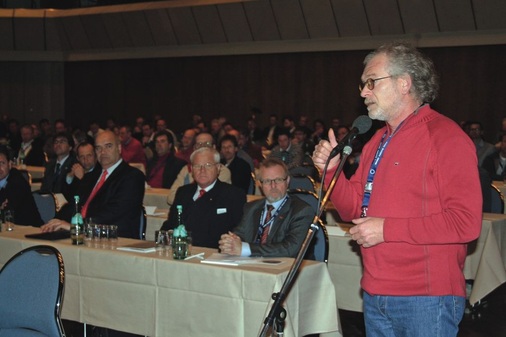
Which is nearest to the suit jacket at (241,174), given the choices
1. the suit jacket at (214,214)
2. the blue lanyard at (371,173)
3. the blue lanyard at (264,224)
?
the suit jacket at (214,214)

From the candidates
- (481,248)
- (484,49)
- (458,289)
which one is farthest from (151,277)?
(484,49)

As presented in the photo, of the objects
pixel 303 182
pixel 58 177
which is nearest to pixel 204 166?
pixel 303 182

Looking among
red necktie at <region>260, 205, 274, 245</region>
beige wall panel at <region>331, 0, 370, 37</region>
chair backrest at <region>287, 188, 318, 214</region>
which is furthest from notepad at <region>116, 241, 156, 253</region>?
beige wall panel at <region>331, 0, 370, 37</region>

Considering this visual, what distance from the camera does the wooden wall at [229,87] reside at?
13.7m

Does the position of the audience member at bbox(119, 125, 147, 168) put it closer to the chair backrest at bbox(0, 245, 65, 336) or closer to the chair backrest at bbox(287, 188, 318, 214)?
the chair backrest at bbox(287, 188, 318, 214)

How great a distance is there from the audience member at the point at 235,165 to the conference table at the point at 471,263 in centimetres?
297

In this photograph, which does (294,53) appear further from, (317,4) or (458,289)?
(458,289)

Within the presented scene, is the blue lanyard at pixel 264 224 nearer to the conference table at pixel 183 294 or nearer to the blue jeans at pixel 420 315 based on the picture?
the conference table at pixel 183 294

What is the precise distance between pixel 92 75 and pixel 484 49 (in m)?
10.5

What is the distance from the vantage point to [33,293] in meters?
3.29

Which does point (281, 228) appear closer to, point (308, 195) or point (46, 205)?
point (308, 195)

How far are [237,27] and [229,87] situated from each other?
1669mm

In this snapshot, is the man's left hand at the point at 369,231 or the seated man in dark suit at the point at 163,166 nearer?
the man's left hand at the point at 369,231

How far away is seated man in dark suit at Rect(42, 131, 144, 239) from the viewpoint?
566 cm
